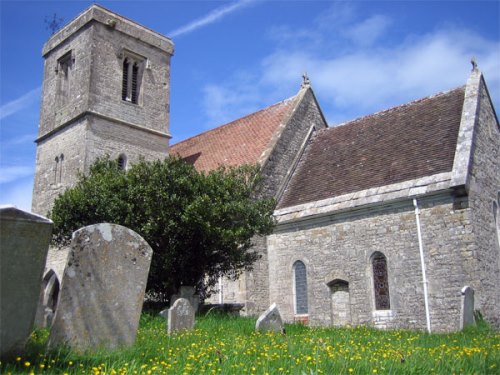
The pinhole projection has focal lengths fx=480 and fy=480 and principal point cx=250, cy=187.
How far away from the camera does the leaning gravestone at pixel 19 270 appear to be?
487 cm

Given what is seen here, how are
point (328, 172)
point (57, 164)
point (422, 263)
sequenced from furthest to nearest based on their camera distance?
point (57, 164), point (328, 172), point (422, 263)

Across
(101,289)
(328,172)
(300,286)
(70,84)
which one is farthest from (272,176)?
(101,289)

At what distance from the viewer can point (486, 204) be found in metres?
15.2

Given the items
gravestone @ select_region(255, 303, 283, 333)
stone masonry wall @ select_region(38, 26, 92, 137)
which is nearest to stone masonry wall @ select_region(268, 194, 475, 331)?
gravestone @ select_region(255, 303, 283, 333)

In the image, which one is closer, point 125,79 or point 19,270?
point 19,270

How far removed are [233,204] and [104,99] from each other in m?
9.96

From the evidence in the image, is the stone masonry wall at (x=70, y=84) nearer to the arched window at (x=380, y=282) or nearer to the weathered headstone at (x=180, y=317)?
the weathered headstone at (x=180, y=317)

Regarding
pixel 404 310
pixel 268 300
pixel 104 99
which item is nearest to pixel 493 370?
pixel 404 310

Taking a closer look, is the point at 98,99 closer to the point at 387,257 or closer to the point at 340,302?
the point at 340,302

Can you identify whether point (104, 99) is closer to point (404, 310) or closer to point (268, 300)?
point (268, 300)

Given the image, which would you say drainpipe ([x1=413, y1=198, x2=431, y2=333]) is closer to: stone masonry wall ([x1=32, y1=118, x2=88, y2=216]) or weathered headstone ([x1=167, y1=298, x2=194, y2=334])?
weathered headstone ([x1=167, y1=298, x2=194, y2=334])

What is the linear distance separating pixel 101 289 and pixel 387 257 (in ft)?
34.2

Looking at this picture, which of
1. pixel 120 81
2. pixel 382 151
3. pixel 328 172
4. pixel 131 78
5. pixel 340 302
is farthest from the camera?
pixel 131 78

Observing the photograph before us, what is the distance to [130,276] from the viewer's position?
23.6 feet
